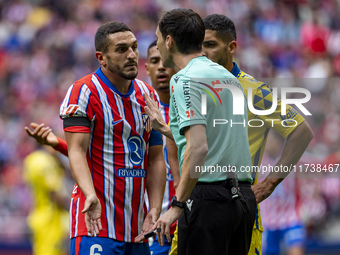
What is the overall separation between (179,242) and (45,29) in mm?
14656

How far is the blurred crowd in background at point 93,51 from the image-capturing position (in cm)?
1431

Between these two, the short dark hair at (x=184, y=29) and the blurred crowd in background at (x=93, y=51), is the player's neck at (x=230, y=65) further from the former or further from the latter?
the blurred crowd in background at (x=93, y=51)

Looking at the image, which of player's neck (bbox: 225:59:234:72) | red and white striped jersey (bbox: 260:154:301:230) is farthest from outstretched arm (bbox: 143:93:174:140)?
red and white striped jersey (bbox: 260:154:301:230)

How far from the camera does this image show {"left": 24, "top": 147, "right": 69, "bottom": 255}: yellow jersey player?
406 inches

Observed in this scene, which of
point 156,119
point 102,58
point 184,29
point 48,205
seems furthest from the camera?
point 48,205

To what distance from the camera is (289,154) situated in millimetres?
5305

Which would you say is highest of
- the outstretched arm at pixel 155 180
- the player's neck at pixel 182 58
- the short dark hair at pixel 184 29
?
the short dark hair at pixel 184 29

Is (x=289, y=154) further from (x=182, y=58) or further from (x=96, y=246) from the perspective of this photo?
(x=96, y=246)

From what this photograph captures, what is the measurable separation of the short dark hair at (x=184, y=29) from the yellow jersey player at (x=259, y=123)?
782 mm

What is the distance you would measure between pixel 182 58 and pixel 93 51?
12922 mm

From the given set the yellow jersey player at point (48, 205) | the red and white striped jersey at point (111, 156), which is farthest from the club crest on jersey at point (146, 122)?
the yellow jersey player at point (48, 205)

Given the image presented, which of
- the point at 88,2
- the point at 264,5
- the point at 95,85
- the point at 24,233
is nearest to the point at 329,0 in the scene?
the point at 264,5

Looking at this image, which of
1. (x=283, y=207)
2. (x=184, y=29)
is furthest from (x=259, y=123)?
(x=283, y=207)

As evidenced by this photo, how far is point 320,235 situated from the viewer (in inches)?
467
